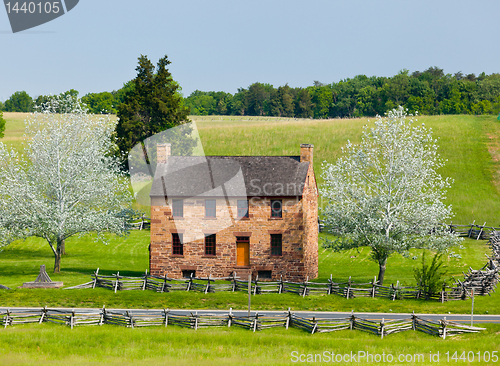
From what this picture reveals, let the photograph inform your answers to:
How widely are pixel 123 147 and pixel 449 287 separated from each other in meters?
51.7

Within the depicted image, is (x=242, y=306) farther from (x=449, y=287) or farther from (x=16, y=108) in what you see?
(x=16, y=108)

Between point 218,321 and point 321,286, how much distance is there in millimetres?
10929

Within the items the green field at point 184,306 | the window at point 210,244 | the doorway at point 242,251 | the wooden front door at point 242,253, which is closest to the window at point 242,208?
the doorway at point 242,251

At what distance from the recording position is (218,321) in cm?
3084

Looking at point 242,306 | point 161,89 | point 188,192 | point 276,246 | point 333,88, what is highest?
point 333,88

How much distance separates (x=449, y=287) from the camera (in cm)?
3703

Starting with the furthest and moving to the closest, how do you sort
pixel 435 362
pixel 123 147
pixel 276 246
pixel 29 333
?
pixel 123 147 → pixel 276 246 → pixel 29 333 → pixel 435 362

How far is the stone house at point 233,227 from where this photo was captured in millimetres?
42312

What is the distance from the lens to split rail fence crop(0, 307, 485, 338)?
2962cm

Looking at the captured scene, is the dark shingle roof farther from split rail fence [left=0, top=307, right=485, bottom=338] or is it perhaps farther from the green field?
split rail fence [left=0, top=307, right=485, bottom=338]

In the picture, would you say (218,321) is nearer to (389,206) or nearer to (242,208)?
(242,208)

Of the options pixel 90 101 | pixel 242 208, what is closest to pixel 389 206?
pixel 242 208

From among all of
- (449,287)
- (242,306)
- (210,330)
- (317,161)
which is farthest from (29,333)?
(317,161)

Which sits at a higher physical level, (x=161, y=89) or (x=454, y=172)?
(x=161, y=89)
